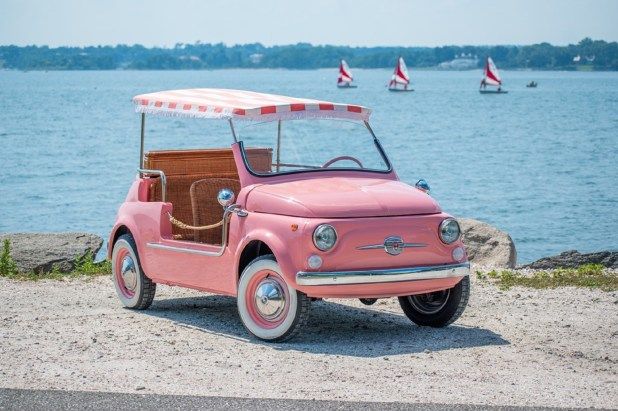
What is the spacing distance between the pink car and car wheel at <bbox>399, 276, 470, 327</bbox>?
0.03ft

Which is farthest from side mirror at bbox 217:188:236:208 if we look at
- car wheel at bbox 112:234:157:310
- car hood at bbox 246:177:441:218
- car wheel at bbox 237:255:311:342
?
car wheel at bbox 112:234:157:310

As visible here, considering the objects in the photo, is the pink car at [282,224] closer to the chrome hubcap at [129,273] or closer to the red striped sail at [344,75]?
the chrome hubcap at [129,273]

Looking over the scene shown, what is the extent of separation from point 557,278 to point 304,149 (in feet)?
10.9

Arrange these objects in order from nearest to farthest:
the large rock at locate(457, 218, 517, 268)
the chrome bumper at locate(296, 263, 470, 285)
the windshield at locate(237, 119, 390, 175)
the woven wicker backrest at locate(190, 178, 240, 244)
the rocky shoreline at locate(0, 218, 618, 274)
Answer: the chrome bumper at locate(296, 263, 470, 285)
the windshield at locate(237, 119, 390, 175)
the woven wicker backrest at locate(190, 178, 240, 244)
the rocky shoreline at locate(0, 218, 618, 274)
the large rock at locate(457, 218, 517, 268)

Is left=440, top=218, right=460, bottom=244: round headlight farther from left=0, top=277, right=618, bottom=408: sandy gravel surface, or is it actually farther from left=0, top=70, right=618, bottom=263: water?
left=0, top=70, right=618, bottom=263: water

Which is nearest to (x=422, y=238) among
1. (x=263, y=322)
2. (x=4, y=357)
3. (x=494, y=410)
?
(x=263, y=322)

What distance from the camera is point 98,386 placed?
26.0 ft

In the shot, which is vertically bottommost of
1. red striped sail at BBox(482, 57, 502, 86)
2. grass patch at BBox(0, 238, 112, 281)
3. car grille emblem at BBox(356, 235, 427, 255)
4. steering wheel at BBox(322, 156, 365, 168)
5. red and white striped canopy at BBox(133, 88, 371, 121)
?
red striped sail at BBox(482, 57, 502, 86)

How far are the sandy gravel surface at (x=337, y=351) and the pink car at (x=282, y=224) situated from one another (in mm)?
324

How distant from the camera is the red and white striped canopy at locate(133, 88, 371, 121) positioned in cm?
1010

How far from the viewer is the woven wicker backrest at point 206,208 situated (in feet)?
35.0

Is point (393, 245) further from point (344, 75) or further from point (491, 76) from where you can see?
point (344, 75)

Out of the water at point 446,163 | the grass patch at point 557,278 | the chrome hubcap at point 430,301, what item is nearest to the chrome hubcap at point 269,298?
the chrome hubcap at point 430,301

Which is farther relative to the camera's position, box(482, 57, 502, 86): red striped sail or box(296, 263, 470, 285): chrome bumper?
box(482, 57, 502, 86): red striped sail
